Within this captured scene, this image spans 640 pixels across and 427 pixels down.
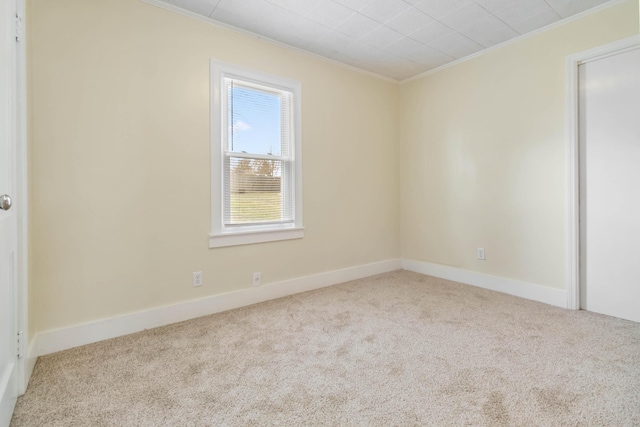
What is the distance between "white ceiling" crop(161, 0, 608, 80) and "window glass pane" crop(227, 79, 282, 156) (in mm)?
553

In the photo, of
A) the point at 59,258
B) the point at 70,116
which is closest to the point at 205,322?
the point at 59,258

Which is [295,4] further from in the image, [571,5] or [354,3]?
[571,5]

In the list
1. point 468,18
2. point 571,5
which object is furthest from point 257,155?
point 571,5

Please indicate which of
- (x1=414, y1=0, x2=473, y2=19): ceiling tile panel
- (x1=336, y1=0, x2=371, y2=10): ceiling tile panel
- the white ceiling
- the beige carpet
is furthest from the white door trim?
(x1=414, y1=0, x2=473, y2=19): ceiling tile panel

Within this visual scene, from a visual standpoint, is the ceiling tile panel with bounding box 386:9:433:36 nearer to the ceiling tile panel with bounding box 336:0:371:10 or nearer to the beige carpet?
the ceiling tile panel with bounding box 336:0:371:10

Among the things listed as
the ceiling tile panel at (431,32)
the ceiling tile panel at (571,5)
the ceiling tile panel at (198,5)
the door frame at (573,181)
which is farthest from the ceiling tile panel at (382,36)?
the door frame at (573,181)

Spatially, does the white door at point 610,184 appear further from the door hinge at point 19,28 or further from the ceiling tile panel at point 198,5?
the door hinge at point 19,28

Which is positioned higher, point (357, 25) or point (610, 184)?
point (357, 25)

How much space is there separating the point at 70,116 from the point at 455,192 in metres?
3.65

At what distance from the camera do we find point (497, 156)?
10.5 feet

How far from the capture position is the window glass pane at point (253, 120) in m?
2.82

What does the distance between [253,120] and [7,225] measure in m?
1.99

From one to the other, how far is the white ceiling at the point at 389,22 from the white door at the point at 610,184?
0.65 metres

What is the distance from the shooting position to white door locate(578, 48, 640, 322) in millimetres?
2406
